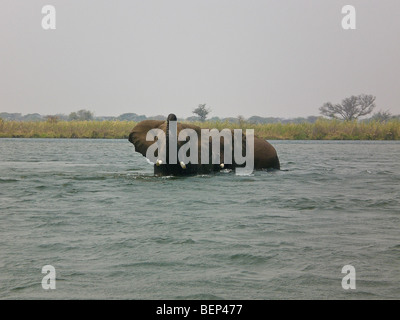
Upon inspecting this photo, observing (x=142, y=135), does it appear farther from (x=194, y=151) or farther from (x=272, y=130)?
(x=272, y=130)

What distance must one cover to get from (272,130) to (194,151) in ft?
109

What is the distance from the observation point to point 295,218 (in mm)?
10617

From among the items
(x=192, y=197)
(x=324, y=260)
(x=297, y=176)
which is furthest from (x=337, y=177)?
(x=324, y=260)

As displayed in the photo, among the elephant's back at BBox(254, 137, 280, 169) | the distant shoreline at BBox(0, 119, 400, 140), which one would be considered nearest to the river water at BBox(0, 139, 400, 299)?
the elephant's back at BBox(254, 137, 280, 169)

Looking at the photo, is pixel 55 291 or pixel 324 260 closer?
pixel 55 291

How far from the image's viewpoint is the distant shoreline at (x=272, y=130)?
164ft

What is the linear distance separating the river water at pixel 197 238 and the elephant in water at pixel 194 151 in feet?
1.98

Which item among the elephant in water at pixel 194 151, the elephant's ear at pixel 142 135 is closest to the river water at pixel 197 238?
the elephant in water at pixel 194 151

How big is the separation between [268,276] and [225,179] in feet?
31.1

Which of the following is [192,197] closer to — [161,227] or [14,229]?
[161,227]

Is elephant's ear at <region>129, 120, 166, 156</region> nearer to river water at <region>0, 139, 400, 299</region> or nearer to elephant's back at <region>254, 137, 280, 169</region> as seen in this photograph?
river water at <region>0, 139, 400, 299</region>

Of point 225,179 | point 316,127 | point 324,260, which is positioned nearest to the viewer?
point 324,260

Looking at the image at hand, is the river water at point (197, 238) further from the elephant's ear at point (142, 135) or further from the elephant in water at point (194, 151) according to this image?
the elephant's ear at point (142, 135)

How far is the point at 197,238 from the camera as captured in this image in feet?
28.6
